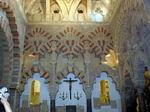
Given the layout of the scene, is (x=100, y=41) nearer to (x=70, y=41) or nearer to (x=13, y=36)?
(x=70, y=41)

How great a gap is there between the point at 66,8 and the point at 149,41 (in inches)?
175

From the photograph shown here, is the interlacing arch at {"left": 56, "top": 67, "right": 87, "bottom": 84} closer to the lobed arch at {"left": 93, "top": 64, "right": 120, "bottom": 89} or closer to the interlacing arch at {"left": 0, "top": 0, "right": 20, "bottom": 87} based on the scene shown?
the lobed arch at {"left": 93, "top": 64, "right": 120, "bottom": 89}

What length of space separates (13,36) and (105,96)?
3676mm

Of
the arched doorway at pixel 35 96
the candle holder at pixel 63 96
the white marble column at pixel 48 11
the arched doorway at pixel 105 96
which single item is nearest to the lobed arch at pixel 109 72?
the arched doorway at pixel 105 96

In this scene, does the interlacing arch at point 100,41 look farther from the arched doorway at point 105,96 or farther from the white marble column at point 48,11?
the white marble column at point 48,11

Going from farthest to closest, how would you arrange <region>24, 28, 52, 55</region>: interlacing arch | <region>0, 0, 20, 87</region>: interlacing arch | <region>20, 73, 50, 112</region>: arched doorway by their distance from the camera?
<region>24, 28, 52, 55</region>: interlacing arch, <region>20, 73, 50, 112</region>: arched doorway, <region>0, 0, 20, 87</region>: interlacing arch

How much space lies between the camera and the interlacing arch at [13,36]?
704cm

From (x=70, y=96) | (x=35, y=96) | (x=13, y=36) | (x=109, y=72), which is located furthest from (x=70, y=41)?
(x=35, y=96)

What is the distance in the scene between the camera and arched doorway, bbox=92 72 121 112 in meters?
8.59

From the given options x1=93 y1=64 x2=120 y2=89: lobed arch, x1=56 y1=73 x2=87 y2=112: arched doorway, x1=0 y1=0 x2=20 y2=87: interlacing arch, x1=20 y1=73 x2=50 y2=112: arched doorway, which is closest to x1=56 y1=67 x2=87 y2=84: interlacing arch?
x1=56 y1=73 x2=87 y2=112: arched doorway

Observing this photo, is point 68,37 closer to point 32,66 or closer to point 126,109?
point 32,66

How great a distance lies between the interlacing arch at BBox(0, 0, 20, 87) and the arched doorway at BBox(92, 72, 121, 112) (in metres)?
2.70

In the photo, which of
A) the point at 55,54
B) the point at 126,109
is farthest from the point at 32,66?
the point at 126,109

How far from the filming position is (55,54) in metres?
8.86
